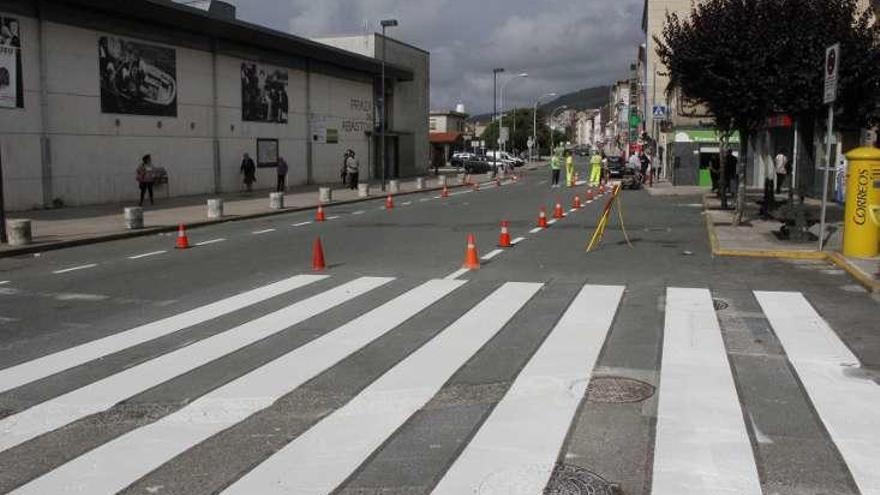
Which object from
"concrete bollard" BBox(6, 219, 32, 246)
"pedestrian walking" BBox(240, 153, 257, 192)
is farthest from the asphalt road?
"pedestrian walking" BBox(240, 153, 257, 192)

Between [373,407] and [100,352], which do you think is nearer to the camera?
[373,407]

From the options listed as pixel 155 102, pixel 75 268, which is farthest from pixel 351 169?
pixel 75 268

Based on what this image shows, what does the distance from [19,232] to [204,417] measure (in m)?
12.5

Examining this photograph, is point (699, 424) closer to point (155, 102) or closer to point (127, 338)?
point (127, 338)

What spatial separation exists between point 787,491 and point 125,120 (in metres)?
29.5

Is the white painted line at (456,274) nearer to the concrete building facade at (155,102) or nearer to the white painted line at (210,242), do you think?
the white painted line at (210,242)

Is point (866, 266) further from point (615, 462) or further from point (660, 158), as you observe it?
point (660, 158)

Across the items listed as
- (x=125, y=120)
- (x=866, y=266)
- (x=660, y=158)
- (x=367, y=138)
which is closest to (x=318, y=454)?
(x=866, y=266)

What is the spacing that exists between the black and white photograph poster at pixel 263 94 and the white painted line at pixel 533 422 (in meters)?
32.7

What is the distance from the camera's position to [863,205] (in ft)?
41.8

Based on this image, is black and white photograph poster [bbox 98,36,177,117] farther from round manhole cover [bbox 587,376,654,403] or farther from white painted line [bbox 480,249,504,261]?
round manhole cover [bbox 587,376,654,403]

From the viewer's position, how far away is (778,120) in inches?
1335

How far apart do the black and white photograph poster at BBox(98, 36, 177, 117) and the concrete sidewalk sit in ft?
11.6

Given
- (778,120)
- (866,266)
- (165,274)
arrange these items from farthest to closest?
(778,120), (165,274), (866,266)
